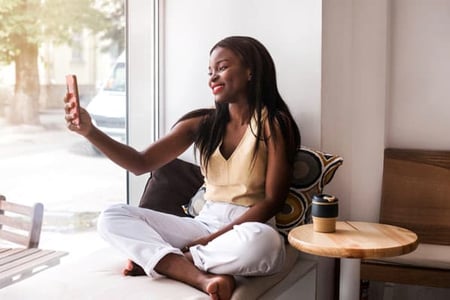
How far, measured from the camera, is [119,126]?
2822 millimetres

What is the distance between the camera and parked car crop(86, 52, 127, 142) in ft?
8.74

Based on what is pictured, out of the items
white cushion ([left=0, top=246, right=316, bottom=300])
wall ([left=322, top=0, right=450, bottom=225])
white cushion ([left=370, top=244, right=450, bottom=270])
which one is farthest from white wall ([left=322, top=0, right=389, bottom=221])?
white cushion ([left=0, top=246, right=316, bottom=300])

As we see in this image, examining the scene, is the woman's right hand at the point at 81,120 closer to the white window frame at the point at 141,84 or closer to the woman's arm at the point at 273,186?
the woman's arm at the point at 273,186

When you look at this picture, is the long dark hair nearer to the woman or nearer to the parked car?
the woman

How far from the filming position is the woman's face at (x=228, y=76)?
2.23 meters

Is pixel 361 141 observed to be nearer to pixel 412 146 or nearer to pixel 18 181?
pixel 412 146

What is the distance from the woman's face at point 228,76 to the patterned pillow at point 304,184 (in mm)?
342

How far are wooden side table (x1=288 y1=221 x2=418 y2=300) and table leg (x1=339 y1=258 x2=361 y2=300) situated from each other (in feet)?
1.17

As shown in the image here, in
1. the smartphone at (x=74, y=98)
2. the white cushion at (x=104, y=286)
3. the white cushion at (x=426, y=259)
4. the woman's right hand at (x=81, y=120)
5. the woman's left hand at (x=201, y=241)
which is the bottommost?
the white cushion at (x=426, y=259)

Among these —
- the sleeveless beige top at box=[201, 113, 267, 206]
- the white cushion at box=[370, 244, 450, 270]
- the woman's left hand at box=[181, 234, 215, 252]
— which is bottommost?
the white cushion at box=[370, 244, 450, 270]

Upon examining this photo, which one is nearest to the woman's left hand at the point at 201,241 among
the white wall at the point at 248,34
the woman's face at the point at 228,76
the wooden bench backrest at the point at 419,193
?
the woman's face at the point at 228,76

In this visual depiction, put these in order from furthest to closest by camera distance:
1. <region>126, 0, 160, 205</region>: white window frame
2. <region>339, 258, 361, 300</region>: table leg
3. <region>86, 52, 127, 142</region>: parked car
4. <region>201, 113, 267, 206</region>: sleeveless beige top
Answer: <region>126, 0, 160, 205</region>: white window frame, <region>86, 52, 127, 142</region>: parked car, <region>339, 258, 361, 300</region>: table leg, <region>201, 113, 267, 206</region>: sleeveless beige top

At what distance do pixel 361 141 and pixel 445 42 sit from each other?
1.89 ft

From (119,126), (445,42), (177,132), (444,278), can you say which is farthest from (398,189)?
(119,126)
